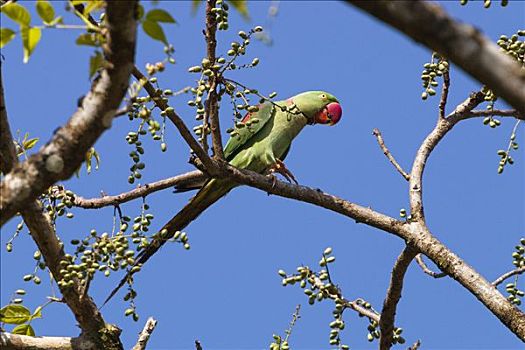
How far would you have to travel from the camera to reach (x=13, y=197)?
7.47 ft

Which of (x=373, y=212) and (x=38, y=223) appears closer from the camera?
(x=38, y=223)

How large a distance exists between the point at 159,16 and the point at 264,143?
3.23 metres

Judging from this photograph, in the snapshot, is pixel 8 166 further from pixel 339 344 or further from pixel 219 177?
pixel 339 344

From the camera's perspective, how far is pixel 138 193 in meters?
4.04

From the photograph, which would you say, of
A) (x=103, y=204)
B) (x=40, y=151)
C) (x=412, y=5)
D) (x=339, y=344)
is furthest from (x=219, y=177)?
(x=412, y=5)

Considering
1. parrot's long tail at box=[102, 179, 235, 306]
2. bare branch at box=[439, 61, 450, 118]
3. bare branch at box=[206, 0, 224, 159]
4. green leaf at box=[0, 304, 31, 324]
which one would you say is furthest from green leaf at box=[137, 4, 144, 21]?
parrot's long tail at box=[102, 179, 235, 306]

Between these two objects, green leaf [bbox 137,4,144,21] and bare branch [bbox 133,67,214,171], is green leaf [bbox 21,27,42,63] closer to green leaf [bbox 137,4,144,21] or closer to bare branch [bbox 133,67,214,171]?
green leaf [bbox 137,4,144,21]

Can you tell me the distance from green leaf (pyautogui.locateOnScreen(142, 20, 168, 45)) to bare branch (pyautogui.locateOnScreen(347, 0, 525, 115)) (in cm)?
72

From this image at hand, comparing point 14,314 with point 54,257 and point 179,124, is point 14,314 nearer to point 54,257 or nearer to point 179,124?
point 54,257

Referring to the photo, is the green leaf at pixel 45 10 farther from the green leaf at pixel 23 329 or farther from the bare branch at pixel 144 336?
the bare branch at pixel 144 336

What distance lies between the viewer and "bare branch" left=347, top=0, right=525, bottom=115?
1698 millimetres

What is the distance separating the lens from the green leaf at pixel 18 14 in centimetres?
217

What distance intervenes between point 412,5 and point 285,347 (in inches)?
86.0

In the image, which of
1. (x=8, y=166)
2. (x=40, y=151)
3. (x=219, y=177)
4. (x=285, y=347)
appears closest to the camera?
(x=40, y=151)
